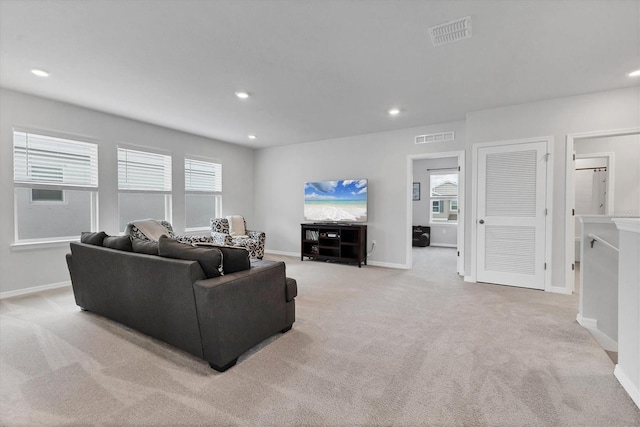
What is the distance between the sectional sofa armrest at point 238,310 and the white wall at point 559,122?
3.70 metres

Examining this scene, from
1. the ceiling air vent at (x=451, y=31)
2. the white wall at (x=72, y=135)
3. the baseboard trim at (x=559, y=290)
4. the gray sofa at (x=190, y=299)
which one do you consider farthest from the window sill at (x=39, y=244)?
the baseboard trim at (x=559, y=290)

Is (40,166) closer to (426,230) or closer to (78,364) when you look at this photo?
(78,364)

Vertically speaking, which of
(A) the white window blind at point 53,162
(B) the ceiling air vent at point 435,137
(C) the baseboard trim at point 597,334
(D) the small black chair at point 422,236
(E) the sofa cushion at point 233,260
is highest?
(B) the ceiling air vent at point 435,137

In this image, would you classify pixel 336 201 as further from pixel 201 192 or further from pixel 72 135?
pixel 72 135

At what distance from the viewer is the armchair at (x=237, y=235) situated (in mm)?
5422

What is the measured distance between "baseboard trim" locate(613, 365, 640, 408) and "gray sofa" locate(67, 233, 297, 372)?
7.45 feet

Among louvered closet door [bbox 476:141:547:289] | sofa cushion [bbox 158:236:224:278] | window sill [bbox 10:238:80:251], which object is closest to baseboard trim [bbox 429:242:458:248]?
louvered closet door [bbox 476:141:547:289]

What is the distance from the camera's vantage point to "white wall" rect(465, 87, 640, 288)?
11.3ft

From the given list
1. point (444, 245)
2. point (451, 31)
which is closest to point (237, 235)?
point (451, 31)

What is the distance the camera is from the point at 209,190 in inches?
241

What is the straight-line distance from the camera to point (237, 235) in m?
5.89

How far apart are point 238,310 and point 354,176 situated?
4.21 metres

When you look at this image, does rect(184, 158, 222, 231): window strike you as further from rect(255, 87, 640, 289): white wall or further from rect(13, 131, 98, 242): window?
rect(13, 131, 98, 242): window

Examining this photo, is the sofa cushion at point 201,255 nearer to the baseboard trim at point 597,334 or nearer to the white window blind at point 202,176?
the baseboard trim at point 597,334
